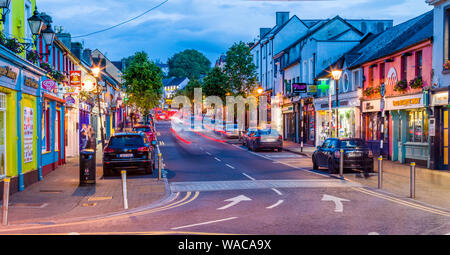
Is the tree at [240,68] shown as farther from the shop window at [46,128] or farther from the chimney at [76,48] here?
the shop window at [46,128]

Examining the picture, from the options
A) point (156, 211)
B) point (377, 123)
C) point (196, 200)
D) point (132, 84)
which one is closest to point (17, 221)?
point (156, 211)

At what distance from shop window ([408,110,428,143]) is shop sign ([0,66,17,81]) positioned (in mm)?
17836

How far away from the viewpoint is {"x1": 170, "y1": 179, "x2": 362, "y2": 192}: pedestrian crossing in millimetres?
16094

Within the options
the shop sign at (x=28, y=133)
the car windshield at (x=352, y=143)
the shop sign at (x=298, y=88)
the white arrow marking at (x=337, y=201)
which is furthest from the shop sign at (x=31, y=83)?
the shop sign at (x=298, y=88)

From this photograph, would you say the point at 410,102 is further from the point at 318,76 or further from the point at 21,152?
the point at 21,152

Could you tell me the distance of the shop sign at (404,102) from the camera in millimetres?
23641

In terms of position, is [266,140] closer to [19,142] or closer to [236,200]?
[19,142]

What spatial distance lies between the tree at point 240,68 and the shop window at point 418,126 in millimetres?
26698

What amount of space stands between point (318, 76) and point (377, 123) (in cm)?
1058

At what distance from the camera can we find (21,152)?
53.4 feet

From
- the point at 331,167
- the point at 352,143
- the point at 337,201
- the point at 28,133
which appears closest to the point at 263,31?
the point at 352,143

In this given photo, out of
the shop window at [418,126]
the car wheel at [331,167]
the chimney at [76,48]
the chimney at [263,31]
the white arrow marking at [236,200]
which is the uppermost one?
the chimney at [263,31]

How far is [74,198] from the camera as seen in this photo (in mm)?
14172

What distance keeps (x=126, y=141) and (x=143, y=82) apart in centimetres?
3427
